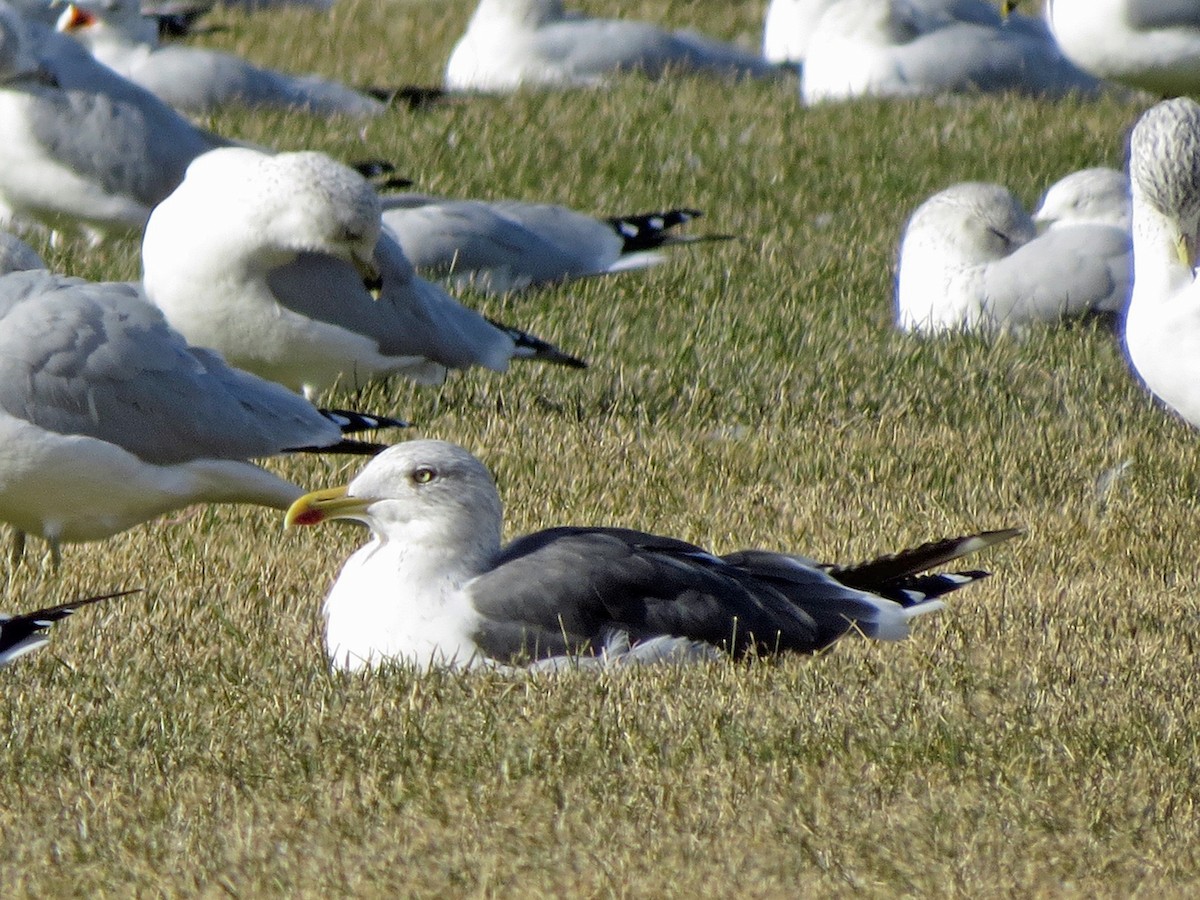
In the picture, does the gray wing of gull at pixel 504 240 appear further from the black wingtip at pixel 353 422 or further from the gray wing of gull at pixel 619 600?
the gray wing of gull at pixel 619 600

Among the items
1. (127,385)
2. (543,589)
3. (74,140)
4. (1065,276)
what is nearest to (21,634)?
(543,589)

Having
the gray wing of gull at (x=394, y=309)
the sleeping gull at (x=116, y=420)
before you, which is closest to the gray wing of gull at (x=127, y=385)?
the sleeping gull at (x=116, y=420)

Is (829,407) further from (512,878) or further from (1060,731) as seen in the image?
(512,878)

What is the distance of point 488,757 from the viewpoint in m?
3.32

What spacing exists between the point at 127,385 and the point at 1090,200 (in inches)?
177

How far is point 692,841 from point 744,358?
3870mm

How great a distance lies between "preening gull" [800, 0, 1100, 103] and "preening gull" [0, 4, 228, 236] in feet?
16.0

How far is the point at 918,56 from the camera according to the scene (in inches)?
482

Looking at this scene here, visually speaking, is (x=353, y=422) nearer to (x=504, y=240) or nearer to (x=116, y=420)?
(x=116, y=420)

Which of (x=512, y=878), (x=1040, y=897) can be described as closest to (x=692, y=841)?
(x=512, y=878)

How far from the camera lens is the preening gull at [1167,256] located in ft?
16.1

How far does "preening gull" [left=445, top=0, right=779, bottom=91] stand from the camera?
42.9 ft

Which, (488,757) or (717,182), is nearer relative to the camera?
(488,757)

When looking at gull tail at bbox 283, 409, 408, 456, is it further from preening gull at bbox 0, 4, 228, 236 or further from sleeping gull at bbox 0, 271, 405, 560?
preening gull at bbox 0, 4, 228, 236
